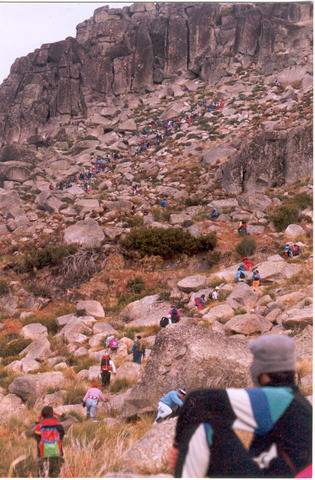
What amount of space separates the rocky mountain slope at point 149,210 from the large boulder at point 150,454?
0.07 feet

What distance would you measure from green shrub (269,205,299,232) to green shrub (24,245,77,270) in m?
11.2

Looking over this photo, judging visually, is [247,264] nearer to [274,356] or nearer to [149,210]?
[149,210]

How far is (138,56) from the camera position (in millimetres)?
59688

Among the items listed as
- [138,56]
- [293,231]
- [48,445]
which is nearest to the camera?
[48,445]

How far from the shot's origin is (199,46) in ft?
194

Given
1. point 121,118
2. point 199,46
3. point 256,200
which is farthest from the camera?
point 199,46

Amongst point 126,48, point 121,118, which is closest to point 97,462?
point 121,118

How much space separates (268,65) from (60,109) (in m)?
34.3

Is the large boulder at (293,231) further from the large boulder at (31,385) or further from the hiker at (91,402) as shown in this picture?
the hiker at (91,402)

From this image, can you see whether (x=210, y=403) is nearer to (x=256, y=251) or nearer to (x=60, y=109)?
(x=256, y=251)

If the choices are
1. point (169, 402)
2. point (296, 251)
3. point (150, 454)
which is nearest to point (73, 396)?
point (169, 402)

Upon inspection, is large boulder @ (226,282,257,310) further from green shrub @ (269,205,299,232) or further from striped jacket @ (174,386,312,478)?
striped jacket @ (174,386,312,478)

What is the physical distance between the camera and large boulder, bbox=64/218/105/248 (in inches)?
765

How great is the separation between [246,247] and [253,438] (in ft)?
50.2
